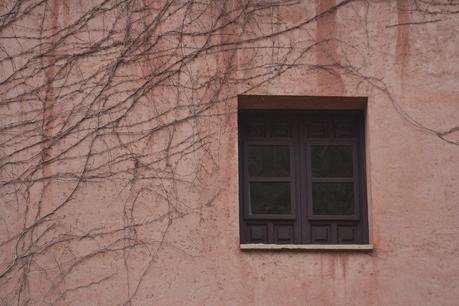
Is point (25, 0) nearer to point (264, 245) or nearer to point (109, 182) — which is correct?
point (109, 182)

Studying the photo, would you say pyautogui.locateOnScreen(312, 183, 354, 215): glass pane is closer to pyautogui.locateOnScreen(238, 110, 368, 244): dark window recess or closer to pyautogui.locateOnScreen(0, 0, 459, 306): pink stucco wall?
pyautogui.locateOnScreen(238, 110, 368, 244): dark window recess

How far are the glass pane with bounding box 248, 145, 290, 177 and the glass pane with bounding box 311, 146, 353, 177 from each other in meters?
0.24

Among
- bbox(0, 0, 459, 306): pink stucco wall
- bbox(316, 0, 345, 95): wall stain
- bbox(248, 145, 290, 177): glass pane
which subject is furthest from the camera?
bbox(248, 145, 290, 177): glass pane

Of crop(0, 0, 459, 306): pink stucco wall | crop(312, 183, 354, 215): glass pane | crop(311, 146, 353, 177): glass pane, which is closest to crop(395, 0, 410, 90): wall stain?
crop(0, 0, 459, 306): pink stucco wall

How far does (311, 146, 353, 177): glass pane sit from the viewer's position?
27.7 ft

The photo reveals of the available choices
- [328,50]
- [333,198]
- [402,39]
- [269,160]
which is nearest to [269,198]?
[269,160]

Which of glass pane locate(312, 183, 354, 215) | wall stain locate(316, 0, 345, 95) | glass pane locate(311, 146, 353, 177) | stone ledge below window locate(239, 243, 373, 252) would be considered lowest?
stone ledge below window locate(239, 243, 373, 252)

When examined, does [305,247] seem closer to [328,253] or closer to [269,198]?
[328,253]

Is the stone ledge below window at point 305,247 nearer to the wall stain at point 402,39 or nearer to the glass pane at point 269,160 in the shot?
the glass pane at point 269,160

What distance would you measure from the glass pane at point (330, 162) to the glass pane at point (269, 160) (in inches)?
9.3

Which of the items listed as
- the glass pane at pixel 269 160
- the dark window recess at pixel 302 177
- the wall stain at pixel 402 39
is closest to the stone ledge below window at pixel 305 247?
the dark window recess at pixel 302 177

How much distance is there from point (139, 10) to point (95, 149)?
1260mm

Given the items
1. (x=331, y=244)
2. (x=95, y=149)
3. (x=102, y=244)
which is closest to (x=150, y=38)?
(x=95, y=149)

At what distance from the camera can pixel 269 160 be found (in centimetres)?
841
